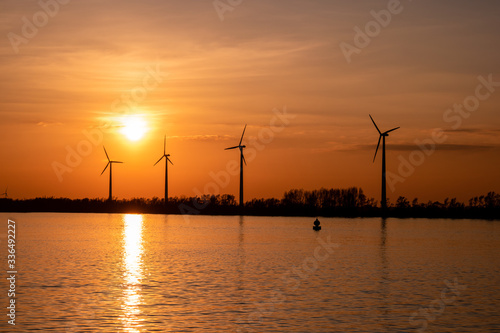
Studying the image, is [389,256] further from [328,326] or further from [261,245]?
[328,326]

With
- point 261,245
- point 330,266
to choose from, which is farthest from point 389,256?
point 261,245

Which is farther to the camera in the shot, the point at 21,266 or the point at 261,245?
the point at 261,245

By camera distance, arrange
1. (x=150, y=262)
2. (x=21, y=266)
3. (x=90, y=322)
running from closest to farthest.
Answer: (x=90, y=322)
(x=21, y=266)
(x=150, y=262)

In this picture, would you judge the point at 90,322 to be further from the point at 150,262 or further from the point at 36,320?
the point at 150,262

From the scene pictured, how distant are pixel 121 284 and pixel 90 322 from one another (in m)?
14.7

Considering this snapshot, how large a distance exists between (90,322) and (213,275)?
67.6ft

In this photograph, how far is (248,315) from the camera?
111 feet

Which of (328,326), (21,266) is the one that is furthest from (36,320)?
(21,266)

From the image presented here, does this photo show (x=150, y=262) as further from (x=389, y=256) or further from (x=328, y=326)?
(x=328, y=326)

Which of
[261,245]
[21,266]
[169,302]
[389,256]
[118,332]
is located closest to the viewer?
[118,332]

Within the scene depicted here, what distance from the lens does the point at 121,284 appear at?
46094 millimetres

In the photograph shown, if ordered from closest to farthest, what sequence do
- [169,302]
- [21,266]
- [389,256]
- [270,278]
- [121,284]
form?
[169,302] < [121,284] < [270,278] < [21,266] < [389,256]

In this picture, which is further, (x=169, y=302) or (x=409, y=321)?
(x=169, y=302)

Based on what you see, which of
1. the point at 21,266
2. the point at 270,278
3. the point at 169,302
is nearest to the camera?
the point at 169,302
